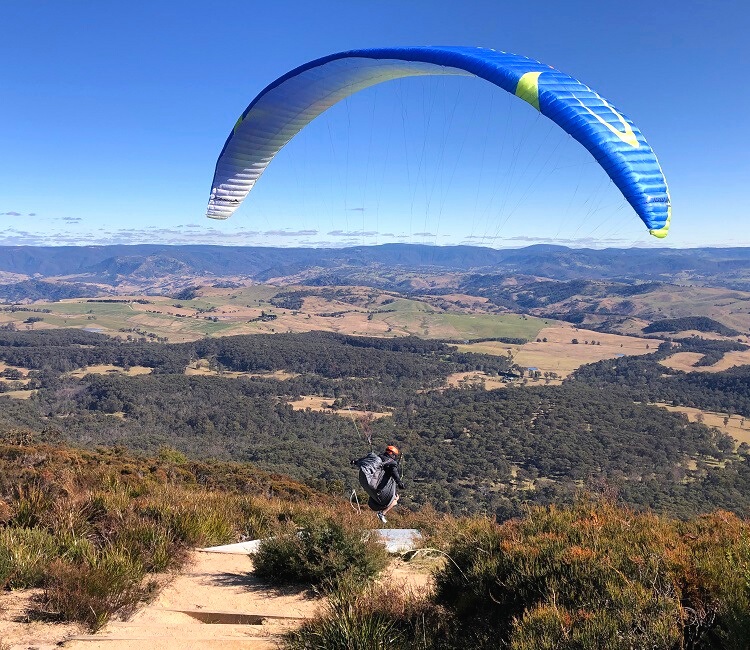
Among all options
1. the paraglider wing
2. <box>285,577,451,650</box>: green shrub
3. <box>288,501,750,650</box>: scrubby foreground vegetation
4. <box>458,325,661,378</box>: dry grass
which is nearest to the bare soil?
<box>285,577,451,650</box>: green shrub

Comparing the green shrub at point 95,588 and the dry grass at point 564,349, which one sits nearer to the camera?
the green shrub at point 95,588

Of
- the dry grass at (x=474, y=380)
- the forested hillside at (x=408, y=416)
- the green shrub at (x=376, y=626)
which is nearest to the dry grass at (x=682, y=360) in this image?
the forested hillside at (x=408, y=416)

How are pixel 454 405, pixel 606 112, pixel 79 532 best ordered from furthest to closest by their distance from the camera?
pixel 454 405 < pixel 606 112 < pixel 79 532

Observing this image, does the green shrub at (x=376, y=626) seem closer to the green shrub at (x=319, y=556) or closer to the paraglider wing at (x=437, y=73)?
the green shrub at (x=319, y=556)

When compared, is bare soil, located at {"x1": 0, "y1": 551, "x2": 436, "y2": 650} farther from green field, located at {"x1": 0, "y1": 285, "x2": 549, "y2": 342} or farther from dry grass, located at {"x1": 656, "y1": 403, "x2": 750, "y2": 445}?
green field, located at {"x1": 0, "y1": 285, "x2": 549, "y2": 342}

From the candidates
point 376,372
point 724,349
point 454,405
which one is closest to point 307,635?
point 454,405

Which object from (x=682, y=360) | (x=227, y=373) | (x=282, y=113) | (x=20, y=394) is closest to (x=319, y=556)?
(x=282, y=113)

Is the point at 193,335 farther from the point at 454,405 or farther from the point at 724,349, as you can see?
the point at 724,349
